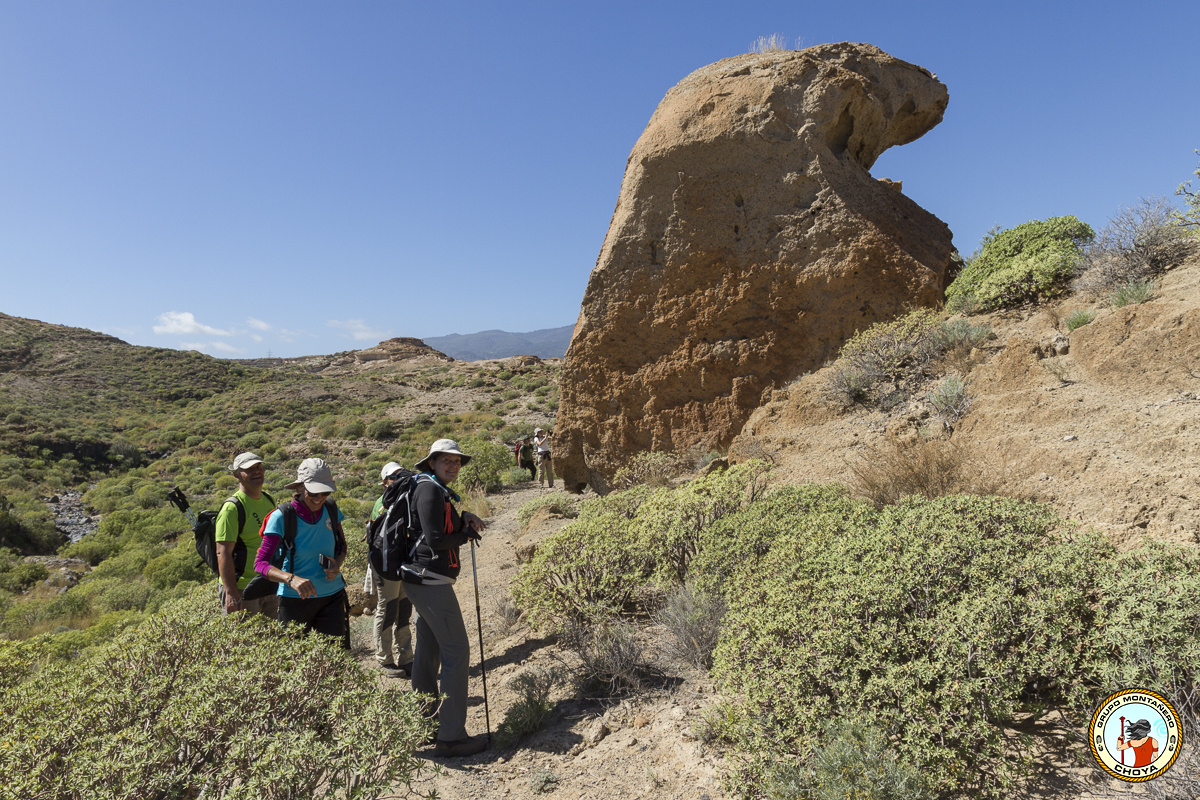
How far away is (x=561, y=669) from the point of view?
4.44 meters

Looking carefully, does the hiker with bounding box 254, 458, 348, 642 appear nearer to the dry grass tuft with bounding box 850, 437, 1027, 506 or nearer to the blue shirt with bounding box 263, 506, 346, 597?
the blue shirt with bounding box 263, 506, 346, 597

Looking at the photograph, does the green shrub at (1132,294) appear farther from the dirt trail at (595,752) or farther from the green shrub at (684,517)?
the dirt trail at (595,752)

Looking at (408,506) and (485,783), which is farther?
(408,506)

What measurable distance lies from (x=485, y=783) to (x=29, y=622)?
1326 cm

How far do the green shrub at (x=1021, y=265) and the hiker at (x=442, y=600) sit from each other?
670cm

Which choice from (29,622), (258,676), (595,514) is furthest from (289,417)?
(258,676)

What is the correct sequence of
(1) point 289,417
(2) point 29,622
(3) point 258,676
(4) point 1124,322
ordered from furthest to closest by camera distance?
1. (1) point 289,417
2. (2) point 29,622
3. (4) point 1124,322
4. (3) point 258,676

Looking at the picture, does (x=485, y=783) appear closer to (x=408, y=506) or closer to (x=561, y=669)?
(x=561, y=669)

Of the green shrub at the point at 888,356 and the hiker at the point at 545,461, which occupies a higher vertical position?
the green shrub at the point at 888,356

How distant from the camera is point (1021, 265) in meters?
7.03

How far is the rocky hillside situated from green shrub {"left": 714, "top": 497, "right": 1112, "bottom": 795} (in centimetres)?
91

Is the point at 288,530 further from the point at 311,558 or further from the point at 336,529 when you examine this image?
the point at 336,529

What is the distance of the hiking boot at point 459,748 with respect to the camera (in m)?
3.56

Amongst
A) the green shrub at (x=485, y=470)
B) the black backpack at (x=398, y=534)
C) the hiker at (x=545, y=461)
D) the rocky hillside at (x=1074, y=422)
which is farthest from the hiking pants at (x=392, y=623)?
the green shrub at (x=485, y=470)
